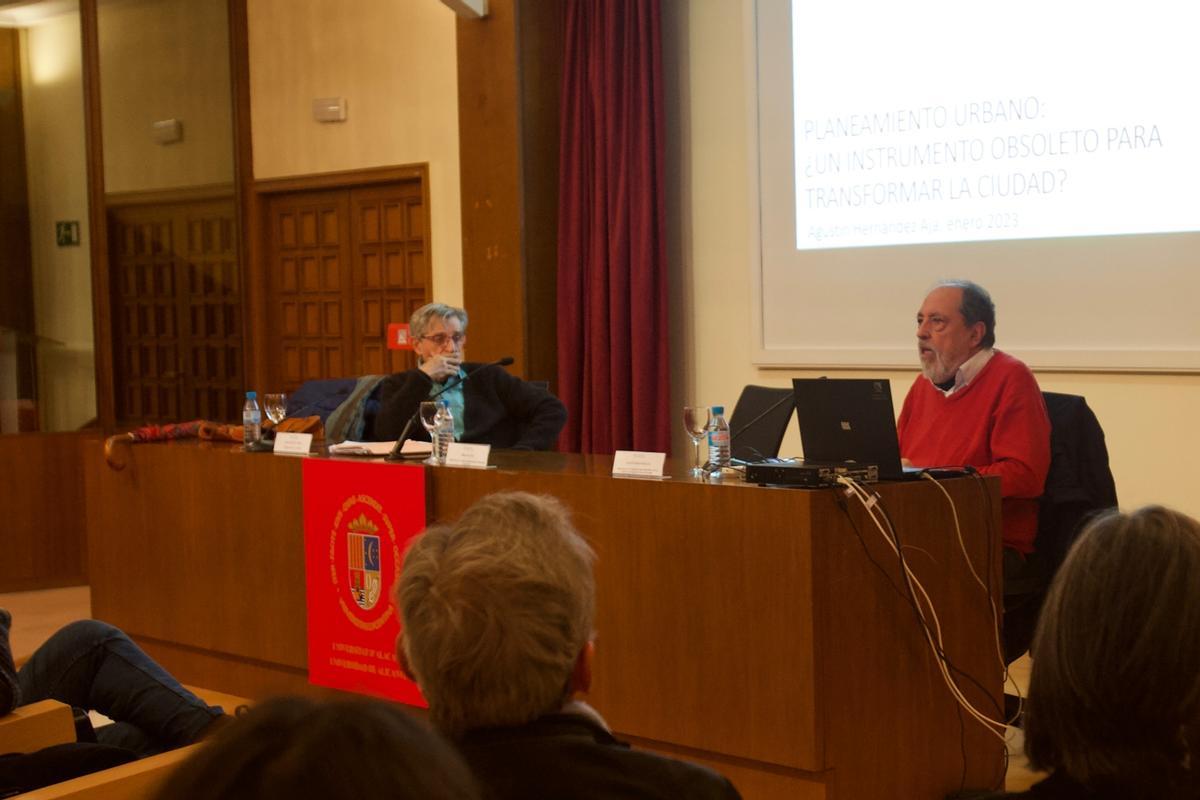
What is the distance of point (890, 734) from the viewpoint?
9.13ft

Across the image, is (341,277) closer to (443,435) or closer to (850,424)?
(443,435)

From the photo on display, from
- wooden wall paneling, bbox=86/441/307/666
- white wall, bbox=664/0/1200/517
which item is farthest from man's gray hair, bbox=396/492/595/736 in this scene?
white wall, bbox=664/0/1200/517

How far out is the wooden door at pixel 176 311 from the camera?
6.89 metres

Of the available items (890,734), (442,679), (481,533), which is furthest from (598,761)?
(890,734)

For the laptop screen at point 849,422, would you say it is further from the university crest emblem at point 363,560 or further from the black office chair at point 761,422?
the university crest emblem at point 363,560

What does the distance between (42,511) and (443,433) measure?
3634 millimetres

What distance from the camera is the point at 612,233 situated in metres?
5.79

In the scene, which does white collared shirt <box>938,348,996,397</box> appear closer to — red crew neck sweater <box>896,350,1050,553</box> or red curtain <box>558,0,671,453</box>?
red crew neck sweater <box>896,350,1050,553</box>

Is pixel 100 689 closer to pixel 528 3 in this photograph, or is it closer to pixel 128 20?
pixel 528 3

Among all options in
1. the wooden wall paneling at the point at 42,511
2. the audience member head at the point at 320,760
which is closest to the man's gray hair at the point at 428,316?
the wooden wall paneling at the point at 42,511

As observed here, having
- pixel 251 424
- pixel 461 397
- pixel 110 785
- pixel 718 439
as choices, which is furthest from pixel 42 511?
pixel 110 785

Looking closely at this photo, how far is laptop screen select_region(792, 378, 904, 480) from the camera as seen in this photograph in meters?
2.79

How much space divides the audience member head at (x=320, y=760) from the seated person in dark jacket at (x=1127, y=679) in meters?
0.66

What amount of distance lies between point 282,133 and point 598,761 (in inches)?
252
